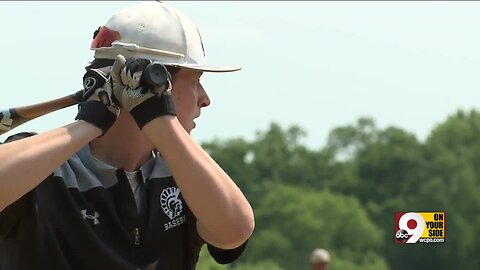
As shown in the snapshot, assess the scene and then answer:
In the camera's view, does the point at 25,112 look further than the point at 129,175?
Yes

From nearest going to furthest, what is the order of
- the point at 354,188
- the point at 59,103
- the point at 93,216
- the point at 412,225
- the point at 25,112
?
the point at 93,216 < the point at 59,103 < the point at 25,112 < the point at 412,225 < the point at 354,188

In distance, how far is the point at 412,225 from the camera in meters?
6.46

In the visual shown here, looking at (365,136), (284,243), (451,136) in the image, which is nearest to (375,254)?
(284,243)


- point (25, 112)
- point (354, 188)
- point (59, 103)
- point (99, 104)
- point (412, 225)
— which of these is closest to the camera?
point (99, 104)

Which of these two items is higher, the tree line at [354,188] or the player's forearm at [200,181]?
the player's forearm at [200,181]

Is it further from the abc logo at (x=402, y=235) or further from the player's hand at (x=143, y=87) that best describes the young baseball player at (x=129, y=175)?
the abc logo at (x=402, y=235)

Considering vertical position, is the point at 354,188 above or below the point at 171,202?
below

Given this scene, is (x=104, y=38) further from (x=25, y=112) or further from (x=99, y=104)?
(x=25, y=112)

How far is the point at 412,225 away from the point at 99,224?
2398mm

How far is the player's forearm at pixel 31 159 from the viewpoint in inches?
161

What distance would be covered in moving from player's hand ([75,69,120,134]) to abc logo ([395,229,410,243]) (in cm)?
247

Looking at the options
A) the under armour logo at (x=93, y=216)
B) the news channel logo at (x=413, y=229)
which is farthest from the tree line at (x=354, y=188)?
the under armour logo at (x=93, y=216)

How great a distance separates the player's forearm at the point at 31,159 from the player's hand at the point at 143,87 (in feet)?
0.56

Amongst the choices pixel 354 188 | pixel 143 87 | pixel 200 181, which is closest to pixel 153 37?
pixel 143 87
